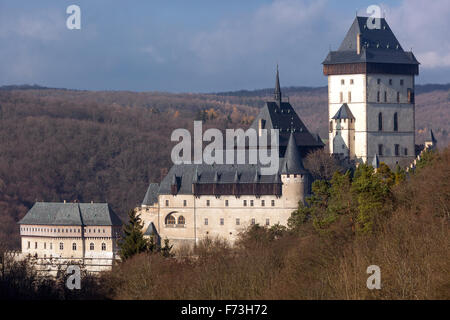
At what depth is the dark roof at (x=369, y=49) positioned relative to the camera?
313 ft

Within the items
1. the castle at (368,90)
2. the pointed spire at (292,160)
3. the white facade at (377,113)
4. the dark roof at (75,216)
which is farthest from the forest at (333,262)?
the white facade at (377,113)

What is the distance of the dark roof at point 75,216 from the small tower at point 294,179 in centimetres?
1561

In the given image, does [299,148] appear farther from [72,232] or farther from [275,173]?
[72,232]

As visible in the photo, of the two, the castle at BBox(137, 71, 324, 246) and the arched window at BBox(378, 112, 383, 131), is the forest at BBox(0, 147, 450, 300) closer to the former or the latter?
the castle at BBox(137, 71, 324, 246)

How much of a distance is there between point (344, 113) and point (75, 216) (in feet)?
70.8

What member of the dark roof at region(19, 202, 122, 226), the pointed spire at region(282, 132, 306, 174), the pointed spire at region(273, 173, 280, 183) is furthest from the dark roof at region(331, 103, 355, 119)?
the dark roof at region(19, 202, 122, 226)

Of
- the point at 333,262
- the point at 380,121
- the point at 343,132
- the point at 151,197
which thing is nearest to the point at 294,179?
the point at 151,197

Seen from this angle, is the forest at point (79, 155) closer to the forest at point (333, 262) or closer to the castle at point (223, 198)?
the castle at point (223, 198)

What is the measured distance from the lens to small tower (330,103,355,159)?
95.4m

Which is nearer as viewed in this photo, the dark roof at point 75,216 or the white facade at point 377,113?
the dark roof at point 75,216

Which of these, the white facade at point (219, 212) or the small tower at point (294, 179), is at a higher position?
the small tower at point (294, 179)

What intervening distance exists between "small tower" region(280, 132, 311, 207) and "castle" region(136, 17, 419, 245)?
2.6 inches

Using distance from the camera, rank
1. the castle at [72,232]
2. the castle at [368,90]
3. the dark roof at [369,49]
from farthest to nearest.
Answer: the castle at [368,90] < the dark roof at [369,49] < the castle at [72,232]

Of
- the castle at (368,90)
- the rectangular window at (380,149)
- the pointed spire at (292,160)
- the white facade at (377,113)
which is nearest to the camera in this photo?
the pointed spire at (292,160)
